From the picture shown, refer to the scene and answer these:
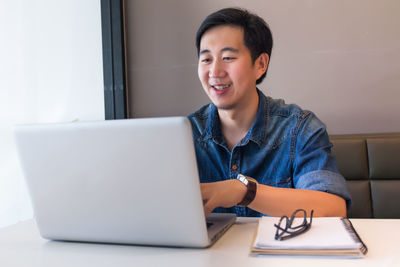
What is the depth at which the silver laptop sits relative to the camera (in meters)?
0.65

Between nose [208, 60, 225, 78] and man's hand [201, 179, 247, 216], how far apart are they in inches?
21.5

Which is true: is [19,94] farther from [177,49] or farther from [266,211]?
[266,211]

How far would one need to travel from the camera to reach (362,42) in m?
1.92

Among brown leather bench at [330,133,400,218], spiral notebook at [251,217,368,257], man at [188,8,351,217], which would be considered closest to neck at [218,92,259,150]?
man at [188,8,351,217]

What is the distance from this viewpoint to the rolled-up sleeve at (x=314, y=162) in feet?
3.65

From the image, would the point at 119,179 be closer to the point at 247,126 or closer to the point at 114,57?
the point at 247,126

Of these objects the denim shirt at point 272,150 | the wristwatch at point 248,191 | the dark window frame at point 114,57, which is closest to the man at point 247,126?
the denim shirt at point 272,150

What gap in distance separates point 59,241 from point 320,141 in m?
0.83

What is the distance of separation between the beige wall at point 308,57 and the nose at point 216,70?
673 millimetres

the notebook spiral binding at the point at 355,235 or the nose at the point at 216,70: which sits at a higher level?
the nose at the point at 216,70

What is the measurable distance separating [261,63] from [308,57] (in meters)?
0.54

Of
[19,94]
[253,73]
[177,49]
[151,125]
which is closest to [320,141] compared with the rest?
[253,73]

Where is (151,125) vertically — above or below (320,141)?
above

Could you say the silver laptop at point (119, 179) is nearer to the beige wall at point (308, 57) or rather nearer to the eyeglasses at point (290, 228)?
the eyeglasses at point (290, 228)
